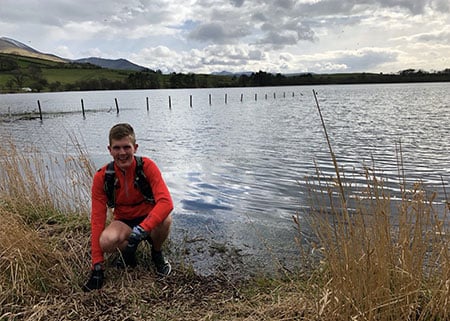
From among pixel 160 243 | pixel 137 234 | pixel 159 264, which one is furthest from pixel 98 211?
pixel 159 264

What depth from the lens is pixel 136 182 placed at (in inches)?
165

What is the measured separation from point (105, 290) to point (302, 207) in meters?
4.60

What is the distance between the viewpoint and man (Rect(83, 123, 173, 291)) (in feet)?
13.2

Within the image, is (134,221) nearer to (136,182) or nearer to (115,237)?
(115,237)

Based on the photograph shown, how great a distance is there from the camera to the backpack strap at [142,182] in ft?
13.6

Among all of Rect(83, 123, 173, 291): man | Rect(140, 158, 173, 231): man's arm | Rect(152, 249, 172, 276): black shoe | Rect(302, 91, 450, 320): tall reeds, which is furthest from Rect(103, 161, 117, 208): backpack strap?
Rect(302, 91, 450, 320): tall reeds

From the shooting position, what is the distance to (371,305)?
2.53 meters

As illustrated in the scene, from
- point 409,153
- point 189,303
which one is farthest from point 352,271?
point 409,153

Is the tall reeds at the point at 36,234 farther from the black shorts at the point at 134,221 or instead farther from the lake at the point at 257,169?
the lake at the point at 257,169

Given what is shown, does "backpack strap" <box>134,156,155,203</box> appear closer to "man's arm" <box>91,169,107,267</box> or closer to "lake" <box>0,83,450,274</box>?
"man's arm" <box>91,169,107,267</box>

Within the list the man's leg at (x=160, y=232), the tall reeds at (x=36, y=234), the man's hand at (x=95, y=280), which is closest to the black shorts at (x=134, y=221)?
the man's leg at (x=160, y=232)

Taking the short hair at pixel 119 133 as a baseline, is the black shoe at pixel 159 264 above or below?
below

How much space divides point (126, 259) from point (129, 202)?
67cm

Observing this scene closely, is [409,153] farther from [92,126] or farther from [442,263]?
[92,126]
